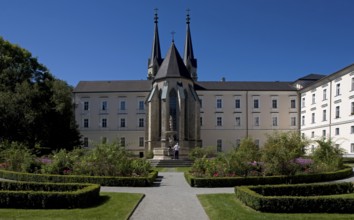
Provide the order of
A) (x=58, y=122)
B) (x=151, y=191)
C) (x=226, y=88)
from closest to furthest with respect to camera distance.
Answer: (x=151, y=191) → (x=58, y=122) → (x=226, y=88)

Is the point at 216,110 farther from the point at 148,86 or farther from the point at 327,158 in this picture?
the point at 327,158

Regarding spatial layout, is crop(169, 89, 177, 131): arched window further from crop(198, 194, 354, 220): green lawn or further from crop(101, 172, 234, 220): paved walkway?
crop(198, 194, 354, 220): green lawn

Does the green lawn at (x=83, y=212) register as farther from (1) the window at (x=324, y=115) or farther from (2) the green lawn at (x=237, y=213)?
(1) the window at (x=324, y=115)

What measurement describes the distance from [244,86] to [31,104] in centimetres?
3179

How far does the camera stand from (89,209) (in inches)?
428

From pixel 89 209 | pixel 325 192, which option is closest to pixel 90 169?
pixel 89 209

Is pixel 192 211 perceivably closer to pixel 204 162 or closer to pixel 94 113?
pixel 204 162

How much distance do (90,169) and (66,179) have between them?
195 centimetres

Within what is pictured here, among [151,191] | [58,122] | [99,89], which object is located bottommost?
[151,191]

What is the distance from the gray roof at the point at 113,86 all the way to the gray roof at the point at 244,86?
8.47 m

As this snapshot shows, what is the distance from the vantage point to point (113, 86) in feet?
183

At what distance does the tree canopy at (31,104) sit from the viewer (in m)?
35.4

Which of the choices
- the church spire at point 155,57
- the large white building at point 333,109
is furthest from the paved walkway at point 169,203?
the church spire at point 155,57

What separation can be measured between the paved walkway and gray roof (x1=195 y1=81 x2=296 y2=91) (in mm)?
37768
